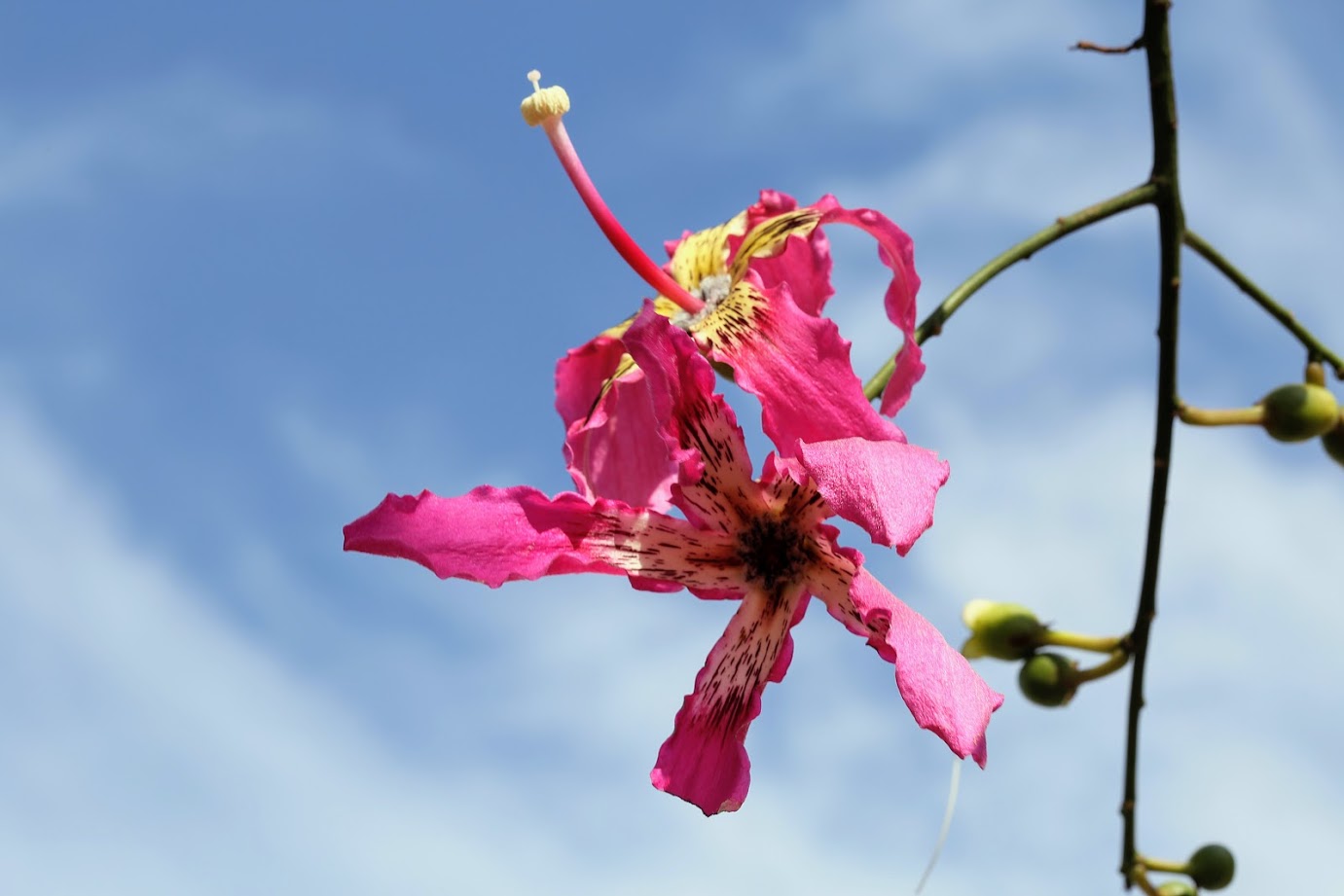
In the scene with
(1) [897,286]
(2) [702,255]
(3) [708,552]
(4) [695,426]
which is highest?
(2) [702,255]

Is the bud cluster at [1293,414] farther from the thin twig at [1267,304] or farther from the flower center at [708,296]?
the flower center at [708,296]

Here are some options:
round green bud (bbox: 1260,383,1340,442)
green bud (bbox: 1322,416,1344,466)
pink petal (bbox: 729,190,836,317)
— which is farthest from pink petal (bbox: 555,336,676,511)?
green bud (bbox: 1322,416,1344,466)

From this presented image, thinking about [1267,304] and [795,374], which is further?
[1267,304]

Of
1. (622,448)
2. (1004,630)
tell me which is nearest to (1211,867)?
(1004,630)

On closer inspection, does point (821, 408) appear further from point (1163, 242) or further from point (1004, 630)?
point (1004, 630)

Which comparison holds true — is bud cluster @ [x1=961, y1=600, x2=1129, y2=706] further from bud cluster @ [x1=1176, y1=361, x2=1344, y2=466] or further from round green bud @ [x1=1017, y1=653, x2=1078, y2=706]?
bud cluster @ [x1=1176, y1=361, x2=1344, y2=466]

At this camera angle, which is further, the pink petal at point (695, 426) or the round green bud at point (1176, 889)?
the round green bud at point (1176, 889)

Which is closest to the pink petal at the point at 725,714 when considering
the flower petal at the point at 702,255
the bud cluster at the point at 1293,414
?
the flower petal at the point at 702,255
